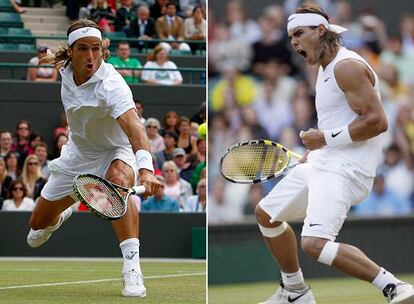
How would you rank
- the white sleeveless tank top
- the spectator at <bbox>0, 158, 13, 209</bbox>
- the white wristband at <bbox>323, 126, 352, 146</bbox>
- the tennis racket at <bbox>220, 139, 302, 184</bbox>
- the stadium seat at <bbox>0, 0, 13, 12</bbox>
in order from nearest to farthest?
the white wristband at <bbox>323, 126, 352, 146</bbox>, the white sleeveless tank top, the tennis racket at <bbox>220, 139, 302, 184</bbox>, the spectator at <bbox>0, 158, 13, 209</bbox>, the stadium seat at <bbox>0, 0, 13, 12</bbox>

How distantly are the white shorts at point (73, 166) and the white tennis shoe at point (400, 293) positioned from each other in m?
2.55

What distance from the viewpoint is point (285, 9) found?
19344 mm

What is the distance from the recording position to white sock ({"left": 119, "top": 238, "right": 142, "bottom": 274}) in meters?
8.46

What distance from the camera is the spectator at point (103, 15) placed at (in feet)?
63.0

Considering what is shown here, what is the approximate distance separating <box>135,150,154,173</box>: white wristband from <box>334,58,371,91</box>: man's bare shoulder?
1.44 metres

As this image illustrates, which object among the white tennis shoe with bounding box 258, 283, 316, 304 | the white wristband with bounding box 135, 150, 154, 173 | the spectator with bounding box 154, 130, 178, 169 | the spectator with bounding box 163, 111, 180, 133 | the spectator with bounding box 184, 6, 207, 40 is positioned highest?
the white wristband with bounding box 135, 150, 154, 173

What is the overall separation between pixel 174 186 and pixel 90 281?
5194 millimetres

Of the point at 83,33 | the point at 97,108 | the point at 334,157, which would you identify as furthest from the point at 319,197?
the point at 83,33

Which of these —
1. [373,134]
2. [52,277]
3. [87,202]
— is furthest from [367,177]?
[52,277]

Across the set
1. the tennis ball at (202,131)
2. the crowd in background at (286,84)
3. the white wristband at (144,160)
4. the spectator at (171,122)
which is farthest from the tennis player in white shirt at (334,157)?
the crowd in background at (286,84)

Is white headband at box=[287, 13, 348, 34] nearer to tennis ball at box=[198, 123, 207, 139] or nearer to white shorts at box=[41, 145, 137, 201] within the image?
white shorts at box=[41, 145, 137, 201]

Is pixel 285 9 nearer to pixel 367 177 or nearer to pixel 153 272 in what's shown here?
pixel 153 272

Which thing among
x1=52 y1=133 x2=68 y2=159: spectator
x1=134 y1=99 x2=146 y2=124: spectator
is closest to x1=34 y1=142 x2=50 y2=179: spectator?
x1=52 y1=133 x2=68 y2=159: spectator

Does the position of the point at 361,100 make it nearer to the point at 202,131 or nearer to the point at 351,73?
the point at 351,73
